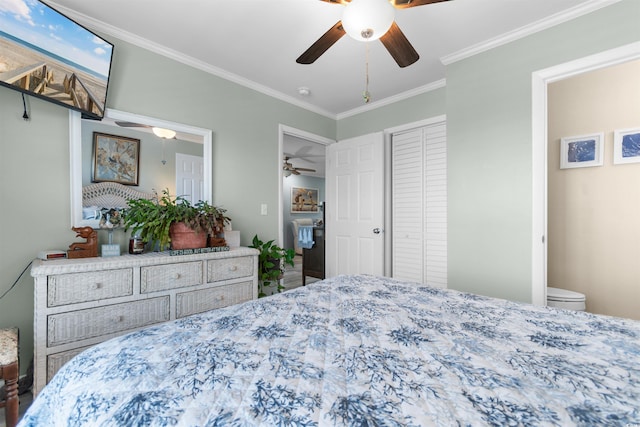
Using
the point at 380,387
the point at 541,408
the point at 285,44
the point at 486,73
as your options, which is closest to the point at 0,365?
the point at 380,387

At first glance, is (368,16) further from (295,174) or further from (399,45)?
(295,174)

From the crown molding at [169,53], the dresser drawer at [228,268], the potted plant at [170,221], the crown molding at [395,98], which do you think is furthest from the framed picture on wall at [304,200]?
the potted plant at [170,221]

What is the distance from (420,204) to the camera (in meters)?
3.33

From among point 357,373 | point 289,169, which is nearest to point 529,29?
point 357,373

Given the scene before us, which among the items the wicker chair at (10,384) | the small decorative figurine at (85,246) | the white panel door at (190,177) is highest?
the white panel door at (190,177)

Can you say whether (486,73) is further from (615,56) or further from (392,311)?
(392,311)

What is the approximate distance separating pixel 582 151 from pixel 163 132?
3.89 m

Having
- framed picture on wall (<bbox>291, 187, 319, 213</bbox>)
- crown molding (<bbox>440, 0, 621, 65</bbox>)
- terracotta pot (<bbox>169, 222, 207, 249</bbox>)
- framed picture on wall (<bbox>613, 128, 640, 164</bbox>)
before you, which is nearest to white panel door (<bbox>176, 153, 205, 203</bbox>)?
terracotta pot (<bbox>169, 222, 207, 249</bbox>)

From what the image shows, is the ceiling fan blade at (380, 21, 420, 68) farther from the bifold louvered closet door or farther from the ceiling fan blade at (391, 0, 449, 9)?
the bifold louvered closet door

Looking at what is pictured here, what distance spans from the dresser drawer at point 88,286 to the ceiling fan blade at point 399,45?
2.15 m

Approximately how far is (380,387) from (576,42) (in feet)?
8.70

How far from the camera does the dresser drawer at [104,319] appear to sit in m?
1.62

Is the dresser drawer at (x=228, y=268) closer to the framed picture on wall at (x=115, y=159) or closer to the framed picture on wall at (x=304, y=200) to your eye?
the framed picture on wall at (x=115, y=159)

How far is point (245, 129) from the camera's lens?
300cm
